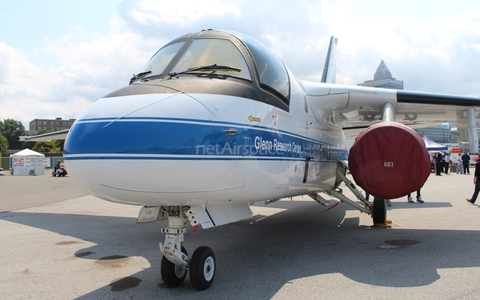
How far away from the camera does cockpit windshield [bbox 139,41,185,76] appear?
4.82 m

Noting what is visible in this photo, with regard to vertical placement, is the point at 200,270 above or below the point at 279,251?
above

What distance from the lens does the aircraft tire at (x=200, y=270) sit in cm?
426

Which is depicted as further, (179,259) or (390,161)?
(390,161)

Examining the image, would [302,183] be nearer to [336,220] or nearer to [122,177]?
[122,177]

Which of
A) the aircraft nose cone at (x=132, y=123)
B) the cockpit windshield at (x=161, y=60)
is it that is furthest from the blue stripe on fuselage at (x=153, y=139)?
the cockpit windshield at (x=161, y=60)

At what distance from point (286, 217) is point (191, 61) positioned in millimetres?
6542

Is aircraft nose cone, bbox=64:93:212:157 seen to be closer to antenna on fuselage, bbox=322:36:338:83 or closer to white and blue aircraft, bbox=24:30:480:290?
white and blue aircraft, bbox=24:30:480:290

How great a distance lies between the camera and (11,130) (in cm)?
12206

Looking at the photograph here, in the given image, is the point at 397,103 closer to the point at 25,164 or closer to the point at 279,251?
the point at 279,251

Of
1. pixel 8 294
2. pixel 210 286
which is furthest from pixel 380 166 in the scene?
pixel 8 294

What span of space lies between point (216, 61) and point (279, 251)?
3360mm

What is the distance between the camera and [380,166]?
557cm

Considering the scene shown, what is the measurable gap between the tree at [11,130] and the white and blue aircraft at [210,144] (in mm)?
135191

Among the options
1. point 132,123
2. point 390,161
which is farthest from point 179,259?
point 390,161
